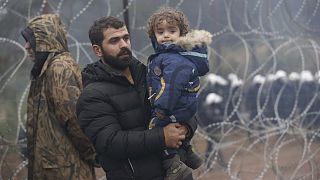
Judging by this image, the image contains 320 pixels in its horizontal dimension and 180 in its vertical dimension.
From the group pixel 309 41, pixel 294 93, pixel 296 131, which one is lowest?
pixel 296 131

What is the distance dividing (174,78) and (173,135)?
244 mm

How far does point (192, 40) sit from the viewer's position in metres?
2.35

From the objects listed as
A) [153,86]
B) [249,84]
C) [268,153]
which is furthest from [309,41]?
[153,86]

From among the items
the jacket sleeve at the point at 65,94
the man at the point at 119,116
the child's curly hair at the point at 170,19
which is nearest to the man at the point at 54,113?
the jacket sleeve at the point at 65,94

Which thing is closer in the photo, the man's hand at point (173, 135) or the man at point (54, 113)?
the man's hand at point (173, 135)

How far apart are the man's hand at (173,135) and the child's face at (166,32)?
413 mm

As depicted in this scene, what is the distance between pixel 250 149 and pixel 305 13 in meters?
1.21

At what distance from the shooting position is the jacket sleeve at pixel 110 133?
2.23 metres

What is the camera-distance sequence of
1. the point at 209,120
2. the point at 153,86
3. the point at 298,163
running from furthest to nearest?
the point at 298,163
the point at 209,120
the point at 153,86

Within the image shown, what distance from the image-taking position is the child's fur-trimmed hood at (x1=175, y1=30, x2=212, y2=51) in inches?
92.0

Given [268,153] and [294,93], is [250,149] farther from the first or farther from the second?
[294,93]

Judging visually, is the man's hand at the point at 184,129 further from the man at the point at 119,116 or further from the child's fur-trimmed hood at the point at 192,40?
the child's fur-trimmed hood at the point at 192,40

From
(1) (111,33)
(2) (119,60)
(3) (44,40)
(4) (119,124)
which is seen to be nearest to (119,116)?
(4) (119,124)

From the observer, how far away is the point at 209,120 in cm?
416
